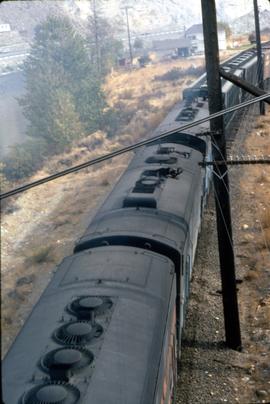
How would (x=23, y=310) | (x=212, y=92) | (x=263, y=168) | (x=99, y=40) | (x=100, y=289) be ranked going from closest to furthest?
(x=100, y=289)
(x=212, y=92)
(x=23, y=310)
(x=263, y=168)
(x=99, y=40)

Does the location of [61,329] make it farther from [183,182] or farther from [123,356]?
[183,182]

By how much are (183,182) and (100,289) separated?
5816 mm

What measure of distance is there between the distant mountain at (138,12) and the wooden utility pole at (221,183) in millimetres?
117404

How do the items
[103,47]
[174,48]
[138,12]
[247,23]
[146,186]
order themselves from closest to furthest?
[146,186] → [103,47] → [174,48] → [247,23] → [138,12]

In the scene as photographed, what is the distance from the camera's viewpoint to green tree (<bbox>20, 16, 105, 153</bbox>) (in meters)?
45.4

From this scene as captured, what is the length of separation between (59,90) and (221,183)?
133ft

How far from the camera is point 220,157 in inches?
421

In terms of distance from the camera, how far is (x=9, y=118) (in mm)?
58312

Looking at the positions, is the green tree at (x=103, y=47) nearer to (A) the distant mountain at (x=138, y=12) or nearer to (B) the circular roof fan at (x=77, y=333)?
(A) the distant mountain at (x=138, y=12)

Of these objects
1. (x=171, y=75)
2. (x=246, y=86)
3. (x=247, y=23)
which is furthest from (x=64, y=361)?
(x=247, y=23)

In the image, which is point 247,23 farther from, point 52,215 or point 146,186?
point 146,186

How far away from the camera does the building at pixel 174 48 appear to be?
85938 millimetres

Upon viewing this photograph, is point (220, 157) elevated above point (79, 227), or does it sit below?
above

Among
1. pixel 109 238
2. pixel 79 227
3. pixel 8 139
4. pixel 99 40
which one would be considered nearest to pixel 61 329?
pixel 109 238
